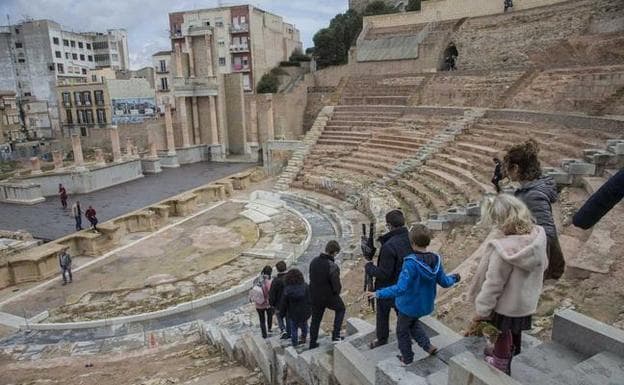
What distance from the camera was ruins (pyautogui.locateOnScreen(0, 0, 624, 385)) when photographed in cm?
421

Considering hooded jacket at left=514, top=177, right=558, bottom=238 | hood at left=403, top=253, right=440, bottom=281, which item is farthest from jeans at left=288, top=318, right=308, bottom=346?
hooded jacket at left=514, top=177, right=558, bottom=238

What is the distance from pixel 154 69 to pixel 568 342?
5438 cm

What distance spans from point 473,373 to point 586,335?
1.21 meters

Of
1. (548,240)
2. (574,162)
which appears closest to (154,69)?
(574,162)

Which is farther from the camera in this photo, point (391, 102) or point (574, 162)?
point (391, 102)

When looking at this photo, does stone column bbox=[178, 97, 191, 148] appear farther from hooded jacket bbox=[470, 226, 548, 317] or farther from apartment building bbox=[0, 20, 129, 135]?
hooded jacket bbox=[470, 226, 548, 317]

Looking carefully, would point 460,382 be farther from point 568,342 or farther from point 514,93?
point 514,93

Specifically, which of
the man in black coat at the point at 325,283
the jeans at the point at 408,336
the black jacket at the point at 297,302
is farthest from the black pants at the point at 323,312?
the jeans at the point at 408,336

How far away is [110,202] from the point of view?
1978 cm

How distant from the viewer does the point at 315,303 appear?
4746mm

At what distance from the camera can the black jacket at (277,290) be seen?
5.42m

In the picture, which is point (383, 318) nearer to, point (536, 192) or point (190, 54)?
point (536, 192)

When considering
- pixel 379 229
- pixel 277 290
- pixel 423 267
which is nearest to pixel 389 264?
pixel 423 267

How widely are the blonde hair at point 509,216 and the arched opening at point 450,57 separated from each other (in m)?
25.6
